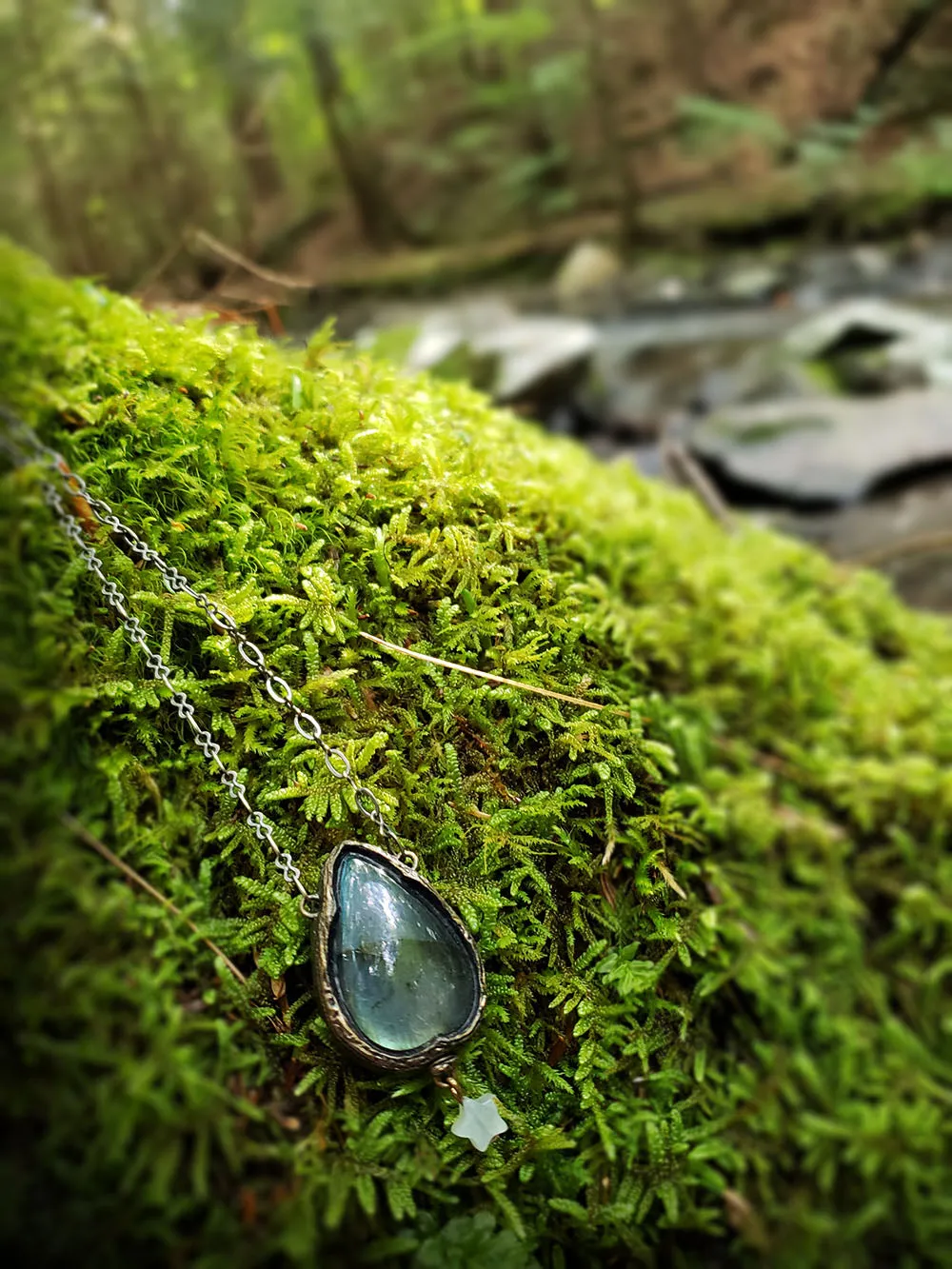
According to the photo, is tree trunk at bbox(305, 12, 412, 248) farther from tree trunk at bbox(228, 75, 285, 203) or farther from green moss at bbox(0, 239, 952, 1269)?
green moss at bbox(0, 239, 952, 1269)

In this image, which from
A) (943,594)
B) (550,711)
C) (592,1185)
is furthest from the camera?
(943,594)

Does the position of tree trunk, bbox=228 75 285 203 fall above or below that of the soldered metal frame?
above

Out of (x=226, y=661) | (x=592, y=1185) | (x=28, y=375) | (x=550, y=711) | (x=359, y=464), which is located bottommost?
(x=592, y=1185)

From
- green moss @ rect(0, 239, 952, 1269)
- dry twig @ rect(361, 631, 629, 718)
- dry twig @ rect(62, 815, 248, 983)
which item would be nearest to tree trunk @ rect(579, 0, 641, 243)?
green moss @ rect(0, 239, 952, 1269)

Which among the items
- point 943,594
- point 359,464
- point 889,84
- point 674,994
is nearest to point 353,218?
point 889,84

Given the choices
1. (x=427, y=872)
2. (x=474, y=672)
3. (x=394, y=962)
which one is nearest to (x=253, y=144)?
(x=474, y=672)

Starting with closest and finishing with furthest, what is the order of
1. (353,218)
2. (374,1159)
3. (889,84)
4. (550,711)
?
(374,1159) → (550,711) → (889,84) → (353,218)

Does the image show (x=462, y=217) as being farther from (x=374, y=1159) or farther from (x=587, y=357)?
(x=374, y=1159)
